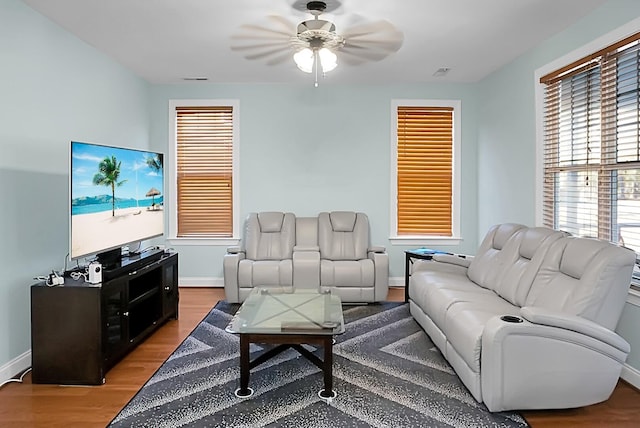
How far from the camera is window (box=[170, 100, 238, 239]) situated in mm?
5781

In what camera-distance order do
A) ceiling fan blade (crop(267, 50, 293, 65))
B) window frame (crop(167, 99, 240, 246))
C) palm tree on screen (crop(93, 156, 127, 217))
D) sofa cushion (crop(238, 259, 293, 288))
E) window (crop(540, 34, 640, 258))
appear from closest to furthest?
1. window (crop(540, 34, 640, 258))
2. palm tree on screen (crop(93, 156, 127, 217))
3. ceiling fan blade (crop(267, 50, 293, 65))
4. sofa cushion (crop(238, 259, 293, 288))
5. window frame (crop(167, 99, 240, 246))

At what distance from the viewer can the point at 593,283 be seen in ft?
8.64

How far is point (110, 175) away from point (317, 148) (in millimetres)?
2847

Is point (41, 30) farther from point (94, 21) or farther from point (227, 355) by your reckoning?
point (227, 355)

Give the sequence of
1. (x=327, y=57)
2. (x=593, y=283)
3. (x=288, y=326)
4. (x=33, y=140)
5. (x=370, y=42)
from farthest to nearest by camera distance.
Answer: (x=370, y=42) → (x=327, y=57) → (x=33, y=140) → (x=288, y=326) → (x=593, y=283)

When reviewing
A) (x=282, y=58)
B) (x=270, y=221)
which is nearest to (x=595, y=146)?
Result: (x=282, y=58)

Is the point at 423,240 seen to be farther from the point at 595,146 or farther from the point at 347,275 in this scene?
the point at 595,146

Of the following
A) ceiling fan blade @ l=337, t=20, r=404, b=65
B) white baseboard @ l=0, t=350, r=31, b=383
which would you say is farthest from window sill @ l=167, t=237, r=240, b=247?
ceiling fan blade @ l=337, t=20, r=404, b=65

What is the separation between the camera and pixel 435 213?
231 inches

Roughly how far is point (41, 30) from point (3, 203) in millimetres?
1375

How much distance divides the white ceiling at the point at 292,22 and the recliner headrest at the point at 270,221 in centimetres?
166

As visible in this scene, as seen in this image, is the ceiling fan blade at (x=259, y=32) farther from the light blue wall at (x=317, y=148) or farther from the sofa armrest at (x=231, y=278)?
the sofa armrest at (x=231, y=278)

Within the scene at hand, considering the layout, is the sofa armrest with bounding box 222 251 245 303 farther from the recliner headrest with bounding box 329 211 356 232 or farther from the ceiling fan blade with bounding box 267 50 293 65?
the ceiling fan blade with bounding box 267 50 293 65

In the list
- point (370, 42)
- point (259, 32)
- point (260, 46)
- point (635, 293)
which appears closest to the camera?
point (635, 293)
